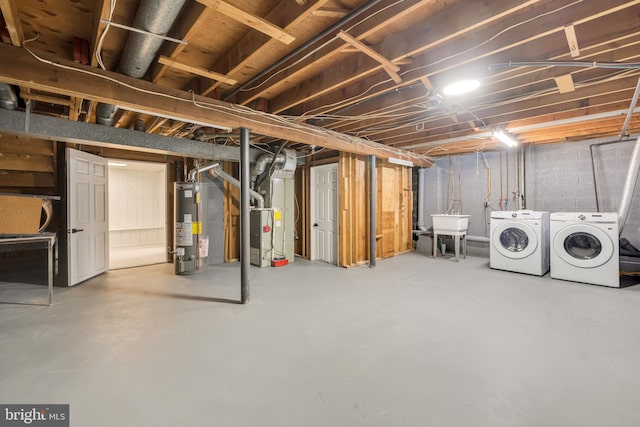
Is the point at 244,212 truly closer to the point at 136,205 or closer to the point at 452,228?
the point at 452,228

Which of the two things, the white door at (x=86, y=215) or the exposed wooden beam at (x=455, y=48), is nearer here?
the exposed wooden beam at (x=455, y=48)

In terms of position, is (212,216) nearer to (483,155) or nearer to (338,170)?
(338,170)

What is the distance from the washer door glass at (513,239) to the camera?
4485mm

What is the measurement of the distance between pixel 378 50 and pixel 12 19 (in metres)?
2.42

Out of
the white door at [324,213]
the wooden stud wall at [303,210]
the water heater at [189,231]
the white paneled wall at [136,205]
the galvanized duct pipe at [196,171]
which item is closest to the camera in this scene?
the water heater at [189,231]

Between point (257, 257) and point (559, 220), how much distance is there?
480 centimetres

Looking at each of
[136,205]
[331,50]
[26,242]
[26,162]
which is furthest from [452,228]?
[136,205]

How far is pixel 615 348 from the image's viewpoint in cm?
214

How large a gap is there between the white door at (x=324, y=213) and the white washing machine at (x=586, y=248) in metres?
3.36

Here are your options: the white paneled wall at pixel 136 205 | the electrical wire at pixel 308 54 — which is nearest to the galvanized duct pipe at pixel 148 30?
the electrical wire at pixel 308 54

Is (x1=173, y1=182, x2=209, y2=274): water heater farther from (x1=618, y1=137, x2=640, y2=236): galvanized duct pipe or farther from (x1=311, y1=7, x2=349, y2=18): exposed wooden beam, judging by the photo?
(x1=618, y1=137, x2=640, y2=236): galvanized duct pipe

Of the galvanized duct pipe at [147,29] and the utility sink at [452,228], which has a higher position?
A: the galvanized duct pipe at [147,29]

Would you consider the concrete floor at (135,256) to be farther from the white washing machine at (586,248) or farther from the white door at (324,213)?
the white washing machine at (586,248)

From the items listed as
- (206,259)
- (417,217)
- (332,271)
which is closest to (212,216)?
(206,259)
